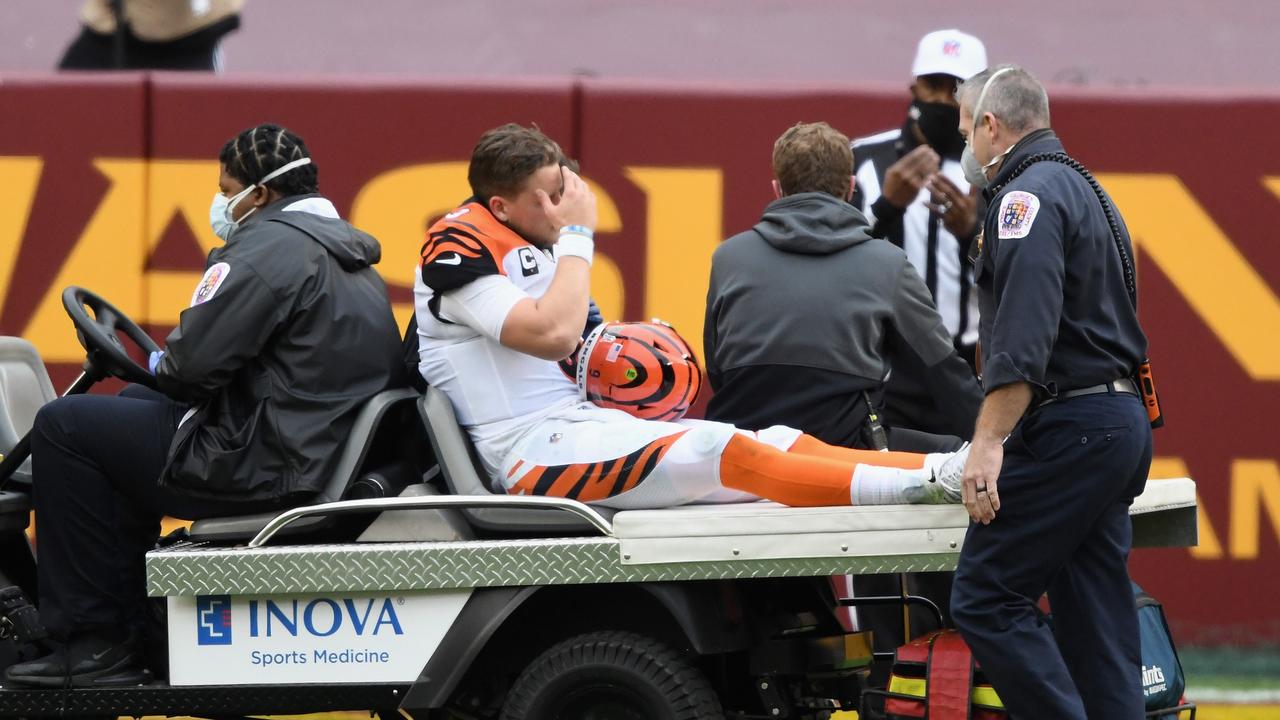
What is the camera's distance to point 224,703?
14.3 ft

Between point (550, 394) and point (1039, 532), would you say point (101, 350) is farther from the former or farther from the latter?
point (1039, 532)

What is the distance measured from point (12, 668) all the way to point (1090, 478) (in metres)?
2.70

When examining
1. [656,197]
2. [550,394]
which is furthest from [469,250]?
[656,197]

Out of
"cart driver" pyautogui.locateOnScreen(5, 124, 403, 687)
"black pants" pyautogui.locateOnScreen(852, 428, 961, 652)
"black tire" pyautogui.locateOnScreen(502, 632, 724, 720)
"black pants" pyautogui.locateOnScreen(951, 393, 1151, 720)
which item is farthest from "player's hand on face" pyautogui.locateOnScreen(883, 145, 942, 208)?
"black tire" pyautogui.locateOnScreen(502, 632, 724, 720)

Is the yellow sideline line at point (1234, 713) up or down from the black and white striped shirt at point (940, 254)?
down

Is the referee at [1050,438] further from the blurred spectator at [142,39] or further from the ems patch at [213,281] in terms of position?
the blurred spectator at [142,39]

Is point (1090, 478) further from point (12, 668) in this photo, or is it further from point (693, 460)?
point (12, 668)

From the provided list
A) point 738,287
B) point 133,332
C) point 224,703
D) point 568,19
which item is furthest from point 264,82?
point 224,703

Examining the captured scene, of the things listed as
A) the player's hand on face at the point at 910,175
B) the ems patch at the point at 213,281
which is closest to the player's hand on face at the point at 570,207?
the ems patch at the point at 213,281

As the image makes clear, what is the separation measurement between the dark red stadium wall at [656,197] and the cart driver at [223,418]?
2429 millimetres

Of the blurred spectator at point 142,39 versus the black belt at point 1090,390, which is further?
the blurred spectator at point 142,39

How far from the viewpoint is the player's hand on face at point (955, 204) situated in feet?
19.6

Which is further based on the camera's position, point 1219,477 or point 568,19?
point 568,19

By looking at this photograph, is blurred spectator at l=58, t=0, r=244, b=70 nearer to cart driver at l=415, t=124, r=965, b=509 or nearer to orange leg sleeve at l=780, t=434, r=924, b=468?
cart driver at l=415, t=124, r=965, b=509
